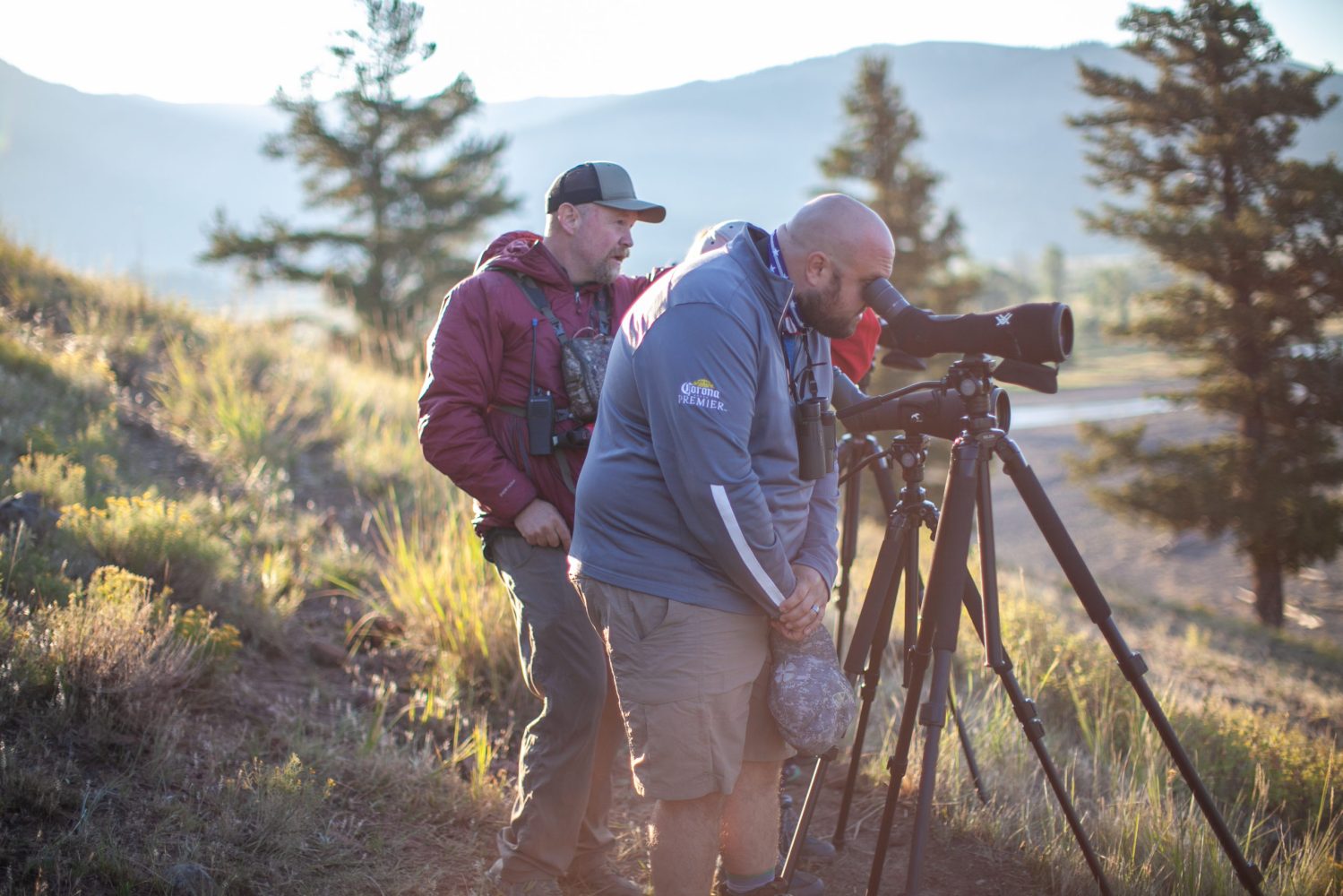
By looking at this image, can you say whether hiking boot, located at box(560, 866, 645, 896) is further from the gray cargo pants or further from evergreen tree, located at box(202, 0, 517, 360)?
evergreen tree, located at box(202, 0, 517, 360)

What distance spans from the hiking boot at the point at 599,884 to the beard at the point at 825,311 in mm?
1918

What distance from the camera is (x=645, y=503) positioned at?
7.30 feet

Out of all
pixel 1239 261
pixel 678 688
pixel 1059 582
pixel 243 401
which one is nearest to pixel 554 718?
pixel 678 688

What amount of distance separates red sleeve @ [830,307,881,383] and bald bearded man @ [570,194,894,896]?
1146 mm

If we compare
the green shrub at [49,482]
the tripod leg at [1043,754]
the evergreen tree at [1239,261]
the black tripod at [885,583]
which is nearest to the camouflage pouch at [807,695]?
the black tripod at [885,583]

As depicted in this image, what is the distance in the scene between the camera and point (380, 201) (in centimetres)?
2055

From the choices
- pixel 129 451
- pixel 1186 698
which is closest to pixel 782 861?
pixel 1186 698

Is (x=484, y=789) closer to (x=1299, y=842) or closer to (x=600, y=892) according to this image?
(x=600, y=892)

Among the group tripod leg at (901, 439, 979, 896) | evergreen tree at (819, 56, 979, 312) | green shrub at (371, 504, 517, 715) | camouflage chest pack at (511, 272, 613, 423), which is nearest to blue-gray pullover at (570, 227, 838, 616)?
tripod leg at (901, 439, 979, 896)

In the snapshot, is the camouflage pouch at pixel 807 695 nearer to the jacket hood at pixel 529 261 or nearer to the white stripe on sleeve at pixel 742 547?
the white stripe on sleeve at pixel 742 547

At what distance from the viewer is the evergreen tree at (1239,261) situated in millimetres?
13672

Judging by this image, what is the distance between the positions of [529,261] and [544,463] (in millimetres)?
665

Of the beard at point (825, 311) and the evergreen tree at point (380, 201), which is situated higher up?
the evergreen tree at point (380, 201)

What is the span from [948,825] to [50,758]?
10.3 feet
